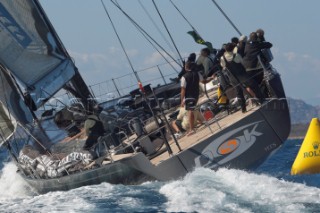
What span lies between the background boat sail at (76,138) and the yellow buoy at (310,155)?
1.65 ft

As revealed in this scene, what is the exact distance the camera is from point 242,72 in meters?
17.2

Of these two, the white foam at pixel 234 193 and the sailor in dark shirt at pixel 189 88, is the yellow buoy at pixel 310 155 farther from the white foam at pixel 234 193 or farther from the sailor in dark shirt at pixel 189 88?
the sailor in dark shirt at pixel 189 88

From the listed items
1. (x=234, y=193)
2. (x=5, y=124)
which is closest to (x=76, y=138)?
(x=5, y=124)

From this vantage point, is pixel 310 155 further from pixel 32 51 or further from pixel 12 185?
pixel 12 185

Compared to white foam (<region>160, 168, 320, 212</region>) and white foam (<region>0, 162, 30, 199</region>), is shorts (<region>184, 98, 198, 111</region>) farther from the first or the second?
white foam (<region>0, 162, 30, 199</region>)

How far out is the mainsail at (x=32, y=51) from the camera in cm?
1889

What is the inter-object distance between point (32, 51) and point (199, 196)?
6078mm

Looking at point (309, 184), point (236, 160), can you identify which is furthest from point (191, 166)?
point (309, 184)

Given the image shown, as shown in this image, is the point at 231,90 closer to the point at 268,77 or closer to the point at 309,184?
the point at 268,77

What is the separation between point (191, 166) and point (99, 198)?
1.63 m

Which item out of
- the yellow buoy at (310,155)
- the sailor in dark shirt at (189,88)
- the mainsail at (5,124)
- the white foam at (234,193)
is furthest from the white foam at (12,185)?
the yellow buoy at (310,155)

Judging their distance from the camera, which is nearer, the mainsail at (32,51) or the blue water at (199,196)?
the blue water at (199,196)

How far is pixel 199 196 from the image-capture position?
14656mm

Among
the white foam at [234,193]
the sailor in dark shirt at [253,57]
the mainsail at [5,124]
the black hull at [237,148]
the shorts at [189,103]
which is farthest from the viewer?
the mainsail at [5,124]
